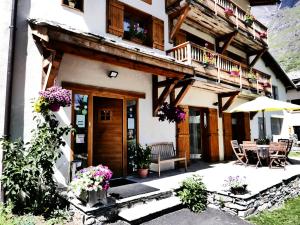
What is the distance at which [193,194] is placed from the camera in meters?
5.60

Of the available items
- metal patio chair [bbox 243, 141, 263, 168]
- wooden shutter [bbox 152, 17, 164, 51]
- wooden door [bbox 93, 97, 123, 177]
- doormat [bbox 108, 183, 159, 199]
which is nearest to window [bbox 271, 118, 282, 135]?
metal patio chair [bbox 243, 141, 263, 168]

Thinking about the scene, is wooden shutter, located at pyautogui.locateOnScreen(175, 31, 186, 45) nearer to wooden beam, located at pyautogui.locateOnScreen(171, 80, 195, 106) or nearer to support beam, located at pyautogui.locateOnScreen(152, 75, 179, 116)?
wooden beam, located at pyautogui.locateOnScreen(171, 80, 195, 106)

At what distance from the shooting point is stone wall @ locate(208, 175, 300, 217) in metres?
5.41

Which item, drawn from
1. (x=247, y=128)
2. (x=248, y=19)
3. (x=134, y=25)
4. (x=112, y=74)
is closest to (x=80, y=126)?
(x=112, y=74)

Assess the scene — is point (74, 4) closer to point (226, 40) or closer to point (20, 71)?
point (20, 71)

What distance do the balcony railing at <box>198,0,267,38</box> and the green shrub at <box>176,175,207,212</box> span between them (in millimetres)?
7782

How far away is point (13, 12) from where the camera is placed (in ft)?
18.3

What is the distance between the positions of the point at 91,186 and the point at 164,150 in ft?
14.1

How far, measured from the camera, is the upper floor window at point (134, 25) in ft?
25.2

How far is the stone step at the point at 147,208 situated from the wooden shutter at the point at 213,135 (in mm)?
5894

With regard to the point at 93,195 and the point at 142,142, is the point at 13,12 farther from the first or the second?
the point at 142,142

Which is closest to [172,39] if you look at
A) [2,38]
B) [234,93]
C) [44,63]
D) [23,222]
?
[234,93]

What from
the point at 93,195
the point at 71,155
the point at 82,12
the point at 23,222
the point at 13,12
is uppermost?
the point at 82,12

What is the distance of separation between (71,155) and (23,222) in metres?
2.19
